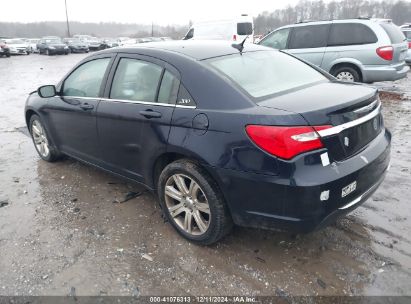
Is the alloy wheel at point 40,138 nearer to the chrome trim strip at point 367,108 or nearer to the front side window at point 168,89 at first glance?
the front side window at point 168,89

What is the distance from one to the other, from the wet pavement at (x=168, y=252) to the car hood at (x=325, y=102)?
3.78 feet

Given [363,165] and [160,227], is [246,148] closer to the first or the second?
[363,165]

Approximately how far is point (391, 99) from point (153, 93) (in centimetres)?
753

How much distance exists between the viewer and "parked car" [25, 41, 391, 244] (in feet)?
8.17

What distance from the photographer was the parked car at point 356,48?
848 centimetres

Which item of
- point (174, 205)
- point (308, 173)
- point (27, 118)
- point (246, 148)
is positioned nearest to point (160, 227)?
point (174, 205)

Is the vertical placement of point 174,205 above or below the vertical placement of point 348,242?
above

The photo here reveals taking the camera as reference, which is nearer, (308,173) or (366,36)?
(308,173)

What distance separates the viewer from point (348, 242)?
123 inches

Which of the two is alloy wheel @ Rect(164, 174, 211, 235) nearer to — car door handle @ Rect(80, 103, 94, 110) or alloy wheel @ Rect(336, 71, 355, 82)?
car door handle @ Rect(80, 103, 94, 110)

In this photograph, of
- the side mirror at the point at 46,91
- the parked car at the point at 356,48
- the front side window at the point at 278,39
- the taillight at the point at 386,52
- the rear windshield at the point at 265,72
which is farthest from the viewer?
the front side window at the point at 278,39

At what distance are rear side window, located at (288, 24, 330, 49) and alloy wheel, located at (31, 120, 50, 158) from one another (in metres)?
7.00

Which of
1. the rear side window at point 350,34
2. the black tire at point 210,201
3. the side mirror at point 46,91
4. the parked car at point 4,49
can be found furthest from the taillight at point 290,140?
the parked car at point 4,49

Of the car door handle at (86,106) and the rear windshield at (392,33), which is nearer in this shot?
the car door handle at (86,106)
